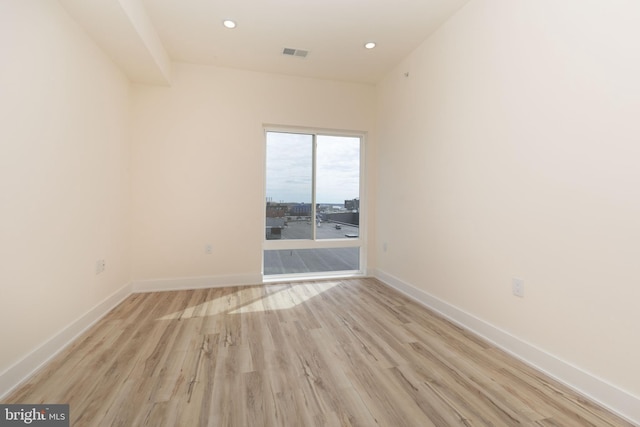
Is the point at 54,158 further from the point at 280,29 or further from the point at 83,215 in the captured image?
the point at 280,29

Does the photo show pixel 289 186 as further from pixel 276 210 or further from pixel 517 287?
pixel 517 287

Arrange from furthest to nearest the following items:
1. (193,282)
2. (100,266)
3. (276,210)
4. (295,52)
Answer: (276,210)
(193,282)
(295,52)
(100,266)

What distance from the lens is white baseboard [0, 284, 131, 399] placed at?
59.9 inches

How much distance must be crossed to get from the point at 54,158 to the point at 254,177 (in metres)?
1.97

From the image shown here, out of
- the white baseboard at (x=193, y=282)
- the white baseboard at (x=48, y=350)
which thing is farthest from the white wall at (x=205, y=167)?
the white baseboard at (x=48, y=350)

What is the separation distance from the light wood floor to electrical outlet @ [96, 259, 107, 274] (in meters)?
0.43

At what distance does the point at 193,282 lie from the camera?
3.45m

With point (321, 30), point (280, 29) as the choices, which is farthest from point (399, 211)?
point (280, 29)

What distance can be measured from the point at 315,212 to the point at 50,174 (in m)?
2.75

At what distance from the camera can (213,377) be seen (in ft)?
5.51

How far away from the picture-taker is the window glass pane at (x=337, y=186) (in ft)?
13.1

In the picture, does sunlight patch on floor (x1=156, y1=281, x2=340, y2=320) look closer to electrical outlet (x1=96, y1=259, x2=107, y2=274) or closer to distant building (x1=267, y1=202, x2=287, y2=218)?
electrical outlet (x1=96, y1=259, x2=107, y2=274)

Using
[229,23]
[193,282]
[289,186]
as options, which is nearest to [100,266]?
[193,282]

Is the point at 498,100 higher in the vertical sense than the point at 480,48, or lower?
lower
